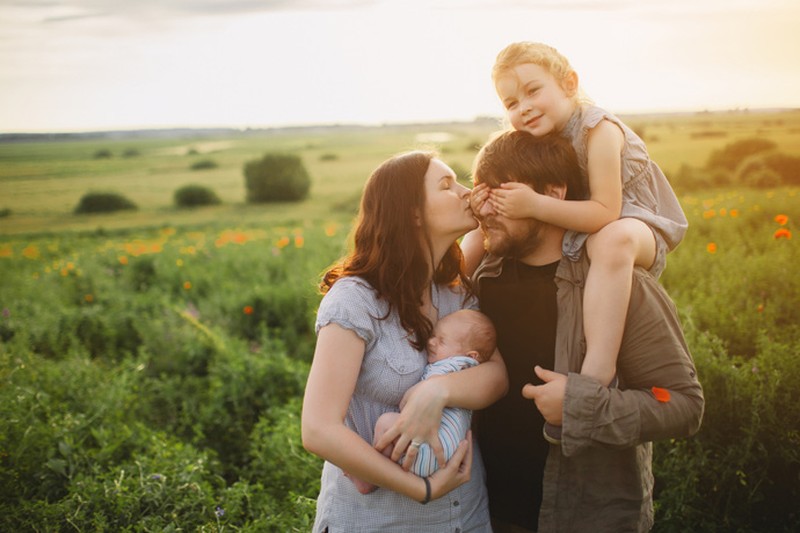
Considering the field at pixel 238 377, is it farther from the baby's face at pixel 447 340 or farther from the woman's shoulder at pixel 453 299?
the baby's face at pixel 447 340

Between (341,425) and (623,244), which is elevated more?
(623,244)

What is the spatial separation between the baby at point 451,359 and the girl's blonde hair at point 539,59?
44.1 inches

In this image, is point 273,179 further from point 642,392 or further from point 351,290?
point 642,392

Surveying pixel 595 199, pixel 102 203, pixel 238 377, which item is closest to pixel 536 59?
pixel 595 199

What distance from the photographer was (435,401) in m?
1.97

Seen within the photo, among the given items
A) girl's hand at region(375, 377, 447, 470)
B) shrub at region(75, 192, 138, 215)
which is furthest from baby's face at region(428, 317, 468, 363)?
A: shrub at region(75, 192, 138, 215)

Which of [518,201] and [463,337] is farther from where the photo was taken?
[463,337]

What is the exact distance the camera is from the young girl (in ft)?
6.44

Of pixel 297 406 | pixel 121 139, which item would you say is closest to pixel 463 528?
pixel 297 406

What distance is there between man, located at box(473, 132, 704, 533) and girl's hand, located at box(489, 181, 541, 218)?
0.06 m

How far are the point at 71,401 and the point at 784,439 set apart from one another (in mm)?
4845

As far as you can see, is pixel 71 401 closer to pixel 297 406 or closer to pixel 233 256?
pixel 297 406

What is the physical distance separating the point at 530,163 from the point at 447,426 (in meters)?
1.01

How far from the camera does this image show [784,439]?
3104 millimetres
